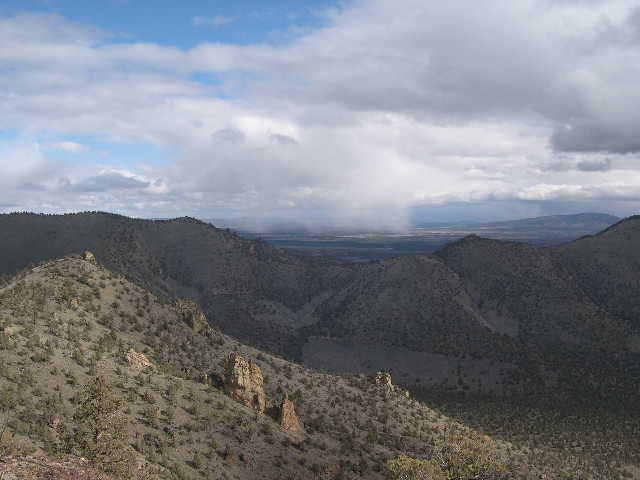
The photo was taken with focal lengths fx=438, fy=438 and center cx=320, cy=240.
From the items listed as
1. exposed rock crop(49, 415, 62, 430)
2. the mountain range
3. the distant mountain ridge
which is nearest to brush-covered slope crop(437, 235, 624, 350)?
the distant mountain ridge

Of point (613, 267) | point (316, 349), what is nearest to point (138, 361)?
point (316, 349)

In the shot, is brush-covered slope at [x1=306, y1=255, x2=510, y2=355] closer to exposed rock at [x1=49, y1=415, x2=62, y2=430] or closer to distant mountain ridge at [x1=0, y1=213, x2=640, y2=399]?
distant mountain ridge at [x1=0, y1=213, x2=640, y2=399]

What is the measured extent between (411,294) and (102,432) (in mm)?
97793

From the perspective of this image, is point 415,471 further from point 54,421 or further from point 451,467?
point 54,421

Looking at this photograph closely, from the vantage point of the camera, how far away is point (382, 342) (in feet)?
316

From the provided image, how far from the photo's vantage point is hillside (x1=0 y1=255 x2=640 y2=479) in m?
21.8

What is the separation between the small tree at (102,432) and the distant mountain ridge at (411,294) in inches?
2684

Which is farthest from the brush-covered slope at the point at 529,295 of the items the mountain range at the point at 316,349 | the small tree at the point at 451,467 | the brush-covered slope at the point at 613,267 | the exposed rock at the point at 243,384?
the exposed rock at the point at 243,384

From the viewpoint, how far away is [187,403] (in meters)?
27.6

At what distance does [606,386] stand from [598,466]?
111 feet

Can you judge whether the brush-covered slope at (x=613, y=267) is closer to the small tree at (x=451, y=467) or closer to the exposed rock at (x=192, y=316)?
the small tree at (x=451, y=467)

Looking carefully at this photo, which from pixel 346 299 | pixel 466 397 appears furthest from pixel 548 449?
pixel 346 299

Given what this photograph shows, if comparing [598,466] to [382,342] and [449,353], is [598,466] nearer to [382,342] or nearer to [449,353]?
[449,353]

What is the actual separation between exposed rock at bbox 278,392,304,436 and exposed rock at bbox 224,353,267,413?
210cm
